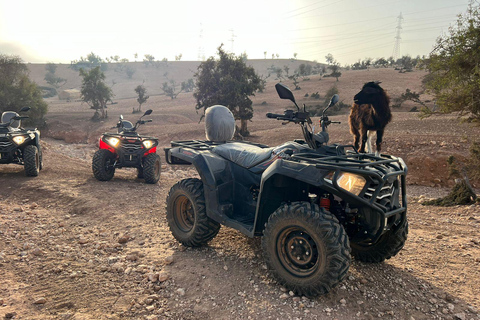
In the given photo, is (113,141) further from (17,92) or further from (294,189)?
(17,92)

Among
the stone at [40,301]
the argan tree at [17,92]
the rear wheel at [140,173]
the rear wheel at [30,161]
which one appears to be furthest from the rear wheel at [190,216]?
the argan tree at [17,92]

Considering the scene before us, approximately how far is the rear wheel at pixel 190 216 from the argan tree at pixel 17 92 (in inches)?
1055

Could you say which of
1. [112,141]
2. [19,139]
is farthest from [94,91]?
[112,141]

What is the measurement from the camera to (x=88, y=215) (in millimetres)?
6305

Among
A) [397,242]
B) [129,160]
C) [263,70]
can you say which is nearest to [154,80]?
[263,70]

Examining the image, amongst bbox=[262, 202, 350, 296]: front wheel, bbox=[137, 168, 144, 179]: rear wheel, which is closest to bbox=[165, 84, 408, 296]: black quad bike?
bbox=[262, 202, 350, 296]: front wheel

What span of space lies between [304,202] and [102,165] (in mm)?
7587

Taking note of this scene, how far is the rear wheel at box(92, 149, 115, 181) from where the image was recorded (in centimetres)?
920

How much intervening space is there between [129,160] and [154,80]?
99.8m

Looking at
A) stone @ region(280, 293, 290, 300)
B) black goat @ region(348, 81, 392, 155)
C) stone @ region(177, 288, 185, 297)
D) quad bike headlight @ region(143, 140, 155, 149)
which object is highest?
black goat @ region(348, 81, 392, 155)

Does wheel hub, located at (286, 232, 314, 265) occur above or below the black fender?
below

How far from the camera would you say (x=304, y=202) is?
3150 mm

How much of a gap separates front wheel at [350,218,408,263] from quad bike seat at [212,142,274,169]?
1.44 meters

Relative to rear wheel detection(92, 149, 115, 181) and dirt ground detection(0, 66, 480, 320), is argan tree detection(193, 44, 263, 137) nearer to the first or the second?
rear wheel detection(92, 149, 115, 181)
